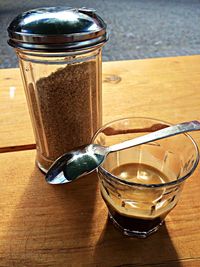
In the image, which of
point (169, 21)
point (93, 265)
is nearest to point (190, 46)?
point (169, 21)

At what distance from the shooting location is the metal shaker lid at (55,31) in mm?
334

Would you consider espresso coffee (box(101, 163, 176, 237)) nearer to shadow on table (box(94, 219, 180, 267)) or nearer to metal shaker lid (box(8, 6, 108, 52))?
shadow on table (box(94, 219, 180, 267))

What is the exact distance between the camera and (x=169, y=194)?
327mm

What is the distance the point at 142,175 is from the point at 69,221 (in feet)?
0.37

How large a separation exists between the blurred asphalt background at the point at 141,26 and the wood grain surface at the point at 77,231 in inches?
56.7

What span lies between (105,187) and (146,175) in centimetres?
8

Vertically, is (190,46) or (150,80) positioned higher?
(150,80)

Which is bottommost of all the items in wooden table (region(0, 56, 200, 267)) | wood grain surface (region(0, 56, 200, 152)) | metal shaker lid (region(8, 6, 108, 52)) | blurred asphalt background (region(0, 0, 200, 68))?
blurred asphalt background (region(0, 0, 200, 68))

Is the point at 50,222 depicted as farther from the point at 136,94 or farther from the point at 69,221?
the point at 136,94

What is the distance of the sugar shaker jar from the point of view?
34 cm

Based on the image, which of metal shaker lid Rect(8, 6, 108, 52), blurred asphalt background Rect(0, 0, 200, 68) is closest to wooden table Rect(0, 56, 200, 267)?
metal shaker lid Rect(8, 6, 108, 52)

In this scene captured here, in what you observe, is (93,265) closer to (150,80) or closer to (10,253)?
(10,253)

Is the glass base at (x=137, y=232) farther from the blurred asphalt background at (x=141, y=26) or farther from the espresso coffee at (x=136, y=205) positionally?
the blurred asphalt background at (x=141, y=26)

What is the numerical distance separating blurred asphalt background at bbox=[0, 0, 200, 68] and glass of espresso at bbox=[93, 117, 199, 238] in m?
1.42
